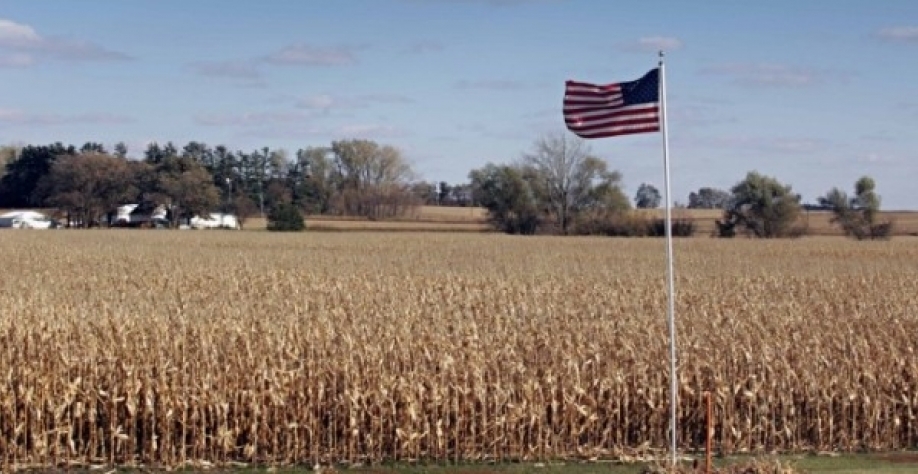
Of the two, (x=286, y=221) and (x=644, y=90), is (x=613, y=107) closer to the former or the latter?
(x=644, y=90)

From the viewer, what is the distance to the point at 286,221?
309 feet

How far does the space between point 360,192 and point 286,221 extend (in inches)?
1212

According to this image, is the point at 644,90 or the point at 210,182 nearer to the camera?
the point at 644,90

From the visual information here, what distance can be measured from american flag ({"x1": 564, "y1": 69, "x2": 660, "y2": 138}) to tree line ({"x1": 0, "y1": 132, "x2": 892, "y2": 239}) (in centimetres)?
7784

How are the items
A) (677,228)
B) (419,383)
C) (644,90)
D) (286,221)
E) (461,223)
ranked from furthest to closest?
(461,223) → (286,221) → (677,228) → (419,383) → (644,90)

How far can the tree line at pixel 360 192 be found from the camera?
91812 millimetres

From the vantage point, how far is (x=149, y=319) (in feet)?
58.9

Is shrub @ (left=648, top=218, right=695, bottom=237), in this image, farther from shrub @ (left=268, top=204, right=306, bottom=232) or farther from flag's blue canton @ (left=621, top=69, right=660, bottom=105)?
flag's blue canton @ (left=621, top=69, right=660, bottom=105)

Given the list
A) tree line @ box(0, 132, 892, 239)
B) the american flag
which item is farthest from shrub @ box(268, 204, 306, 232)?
the american flag

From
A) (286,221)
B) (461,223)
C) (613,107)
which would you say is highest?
(613,107)

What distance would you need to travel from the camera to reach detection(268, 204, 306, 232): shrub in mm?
93750

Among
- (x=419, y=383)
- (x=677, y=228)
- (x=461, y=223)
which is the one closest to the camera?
(x=419, y=383)

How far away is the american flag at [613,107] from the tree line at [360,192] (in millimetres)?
77841

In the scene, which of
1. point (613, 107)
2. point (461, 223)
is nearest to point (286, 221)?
point (461, 223)
